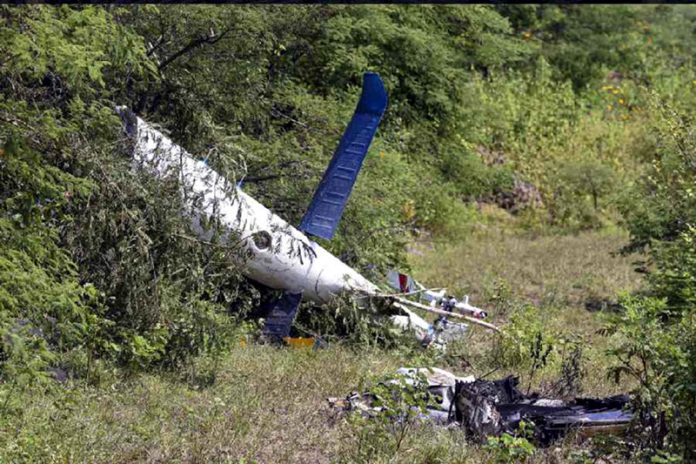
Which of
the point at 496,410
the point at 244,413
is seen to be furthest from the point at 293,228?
the point at 496,410

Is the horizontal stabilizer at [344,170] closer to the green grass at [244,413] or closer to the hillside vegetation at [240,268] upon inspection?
the hillside vegetation at [240,268]

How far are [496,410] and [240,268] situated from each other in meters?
2.89

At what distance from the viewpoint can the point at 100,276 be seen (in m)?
8.52

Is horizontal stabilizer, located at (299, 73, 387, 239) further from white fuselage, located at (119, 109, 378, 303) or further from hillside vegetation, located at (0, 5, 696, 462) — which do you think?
hillside vegetation, located at (0, 5, 696, 462)

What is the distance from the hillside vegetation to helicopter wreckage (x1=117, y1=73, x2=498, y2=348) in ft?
0.65

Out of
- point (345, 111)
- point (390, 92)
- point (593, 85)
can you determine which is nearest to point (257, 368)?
point (345, 111)

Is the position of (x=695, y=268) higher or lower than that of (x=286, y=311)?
higher

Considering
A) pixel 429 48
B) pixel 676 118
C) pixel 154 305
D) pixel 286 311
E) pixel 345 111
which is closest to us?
pixel 154 305

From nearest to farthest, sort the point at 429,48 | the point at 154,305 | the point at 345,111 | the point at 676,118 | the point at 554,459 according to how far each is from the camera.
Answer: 1. the point at 554,459
2. the point at 154,305
3. the point at 676,118
4. the point at 345,111
5. the point at 429,48

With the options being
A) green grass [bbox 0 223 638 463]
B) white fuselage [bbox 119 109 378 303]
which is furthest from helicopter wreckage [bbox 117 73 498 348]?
green grass [bbox 0 223 638 463]

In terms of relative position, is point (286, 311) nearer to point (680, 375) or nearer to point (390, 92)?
point (680, 375)

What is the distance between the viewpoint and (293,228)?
1012 cm

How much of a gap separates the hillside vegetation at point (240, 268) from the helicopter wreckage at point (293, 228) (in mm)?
198

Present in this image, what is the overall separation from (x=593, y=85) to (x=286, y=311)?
20794mm
